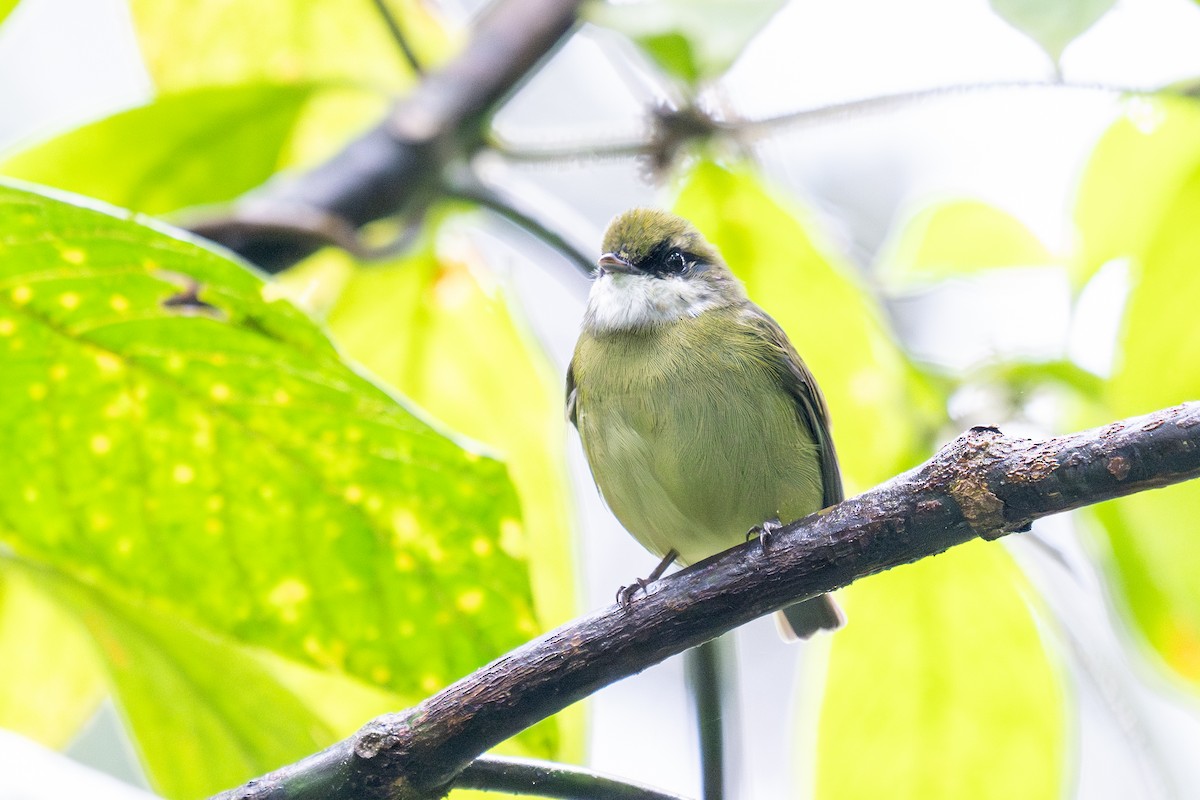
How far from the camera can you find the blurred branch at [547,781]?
1391 millimetres

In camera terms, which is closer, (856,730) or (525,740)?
(525,740)

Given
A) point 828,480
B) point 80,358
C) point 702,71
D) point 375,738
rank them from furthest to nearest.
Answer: point 828,480 → point 702,71 → point 80,358 → point 375,738

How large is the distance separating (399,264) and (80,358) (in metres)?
0.95

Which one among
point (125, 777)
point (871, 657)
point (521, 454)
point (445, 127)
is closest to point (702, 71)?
point (445, 127)

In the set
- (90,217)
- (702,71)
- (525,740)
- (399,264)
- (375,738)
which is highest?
(399,264)

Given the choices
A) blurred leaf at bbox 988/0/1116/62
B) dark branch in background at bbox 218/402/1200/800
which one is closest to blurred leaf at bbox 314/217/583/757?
dark branch in background at bbox 218/402/1200/800

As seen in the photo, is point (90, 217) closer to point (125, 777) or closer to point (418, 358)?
point (418, 358)

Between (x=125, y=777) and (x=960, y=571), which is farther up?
(x=125, y=777)

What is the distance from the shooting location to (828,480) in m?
2.80

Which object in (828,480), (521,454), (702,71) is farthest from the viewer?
(828,480)

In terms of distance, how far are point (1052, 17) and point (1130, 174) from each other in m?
0.79

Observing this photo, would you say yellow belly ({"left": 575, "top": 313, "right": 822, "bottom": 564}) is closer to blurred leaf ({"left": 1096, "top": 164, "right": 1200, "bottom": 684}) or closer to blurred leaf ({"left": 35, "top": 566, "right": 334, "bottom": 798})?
blurred leaf ({"left": 1096, "top": 164, "right": 1200, "bottom": 684})

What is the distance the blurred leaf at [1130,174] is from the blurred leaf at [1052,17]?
68cm

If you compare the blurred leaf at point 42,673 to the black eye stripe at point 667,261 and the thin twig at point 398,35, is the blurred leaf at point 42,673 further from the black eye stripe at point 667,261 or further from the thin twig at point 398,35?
the black eye stripe at point 667,261
